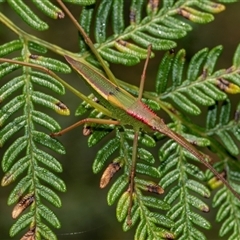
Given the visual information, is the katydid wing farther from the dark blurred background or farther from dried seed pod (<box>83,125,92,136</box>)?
the dark blurred background

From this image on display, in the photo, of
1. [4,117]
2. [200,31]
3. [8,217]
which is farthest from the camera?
[200,31]

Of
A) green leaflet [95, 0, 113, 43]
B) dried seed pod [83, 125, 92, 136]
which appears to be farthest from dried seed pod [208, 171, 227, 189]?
green leaflet [95, 0, 113, 43]

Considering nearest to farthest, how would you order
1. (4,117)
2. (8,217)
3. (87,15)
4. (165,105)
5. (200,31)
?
(4,117)
(87,15)
(165,105)
(8,217)
(200,31)

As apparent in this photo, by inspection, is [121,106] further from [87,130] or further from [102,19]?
[102,19]

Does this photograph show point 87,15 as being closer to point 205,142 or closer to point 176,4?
point 176,4

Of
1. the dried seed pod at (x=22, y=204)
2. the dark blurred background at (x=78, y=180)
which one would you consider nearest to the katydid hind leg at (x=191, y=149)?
the dried seed pod at (x=22, y=204)

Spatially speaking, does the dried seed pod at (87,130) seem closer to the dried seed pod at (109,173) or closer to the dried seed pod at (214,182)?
the dried seed pod at (109,173)

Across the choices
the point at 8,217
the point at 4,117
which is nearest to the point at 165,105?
the point at 4,117
